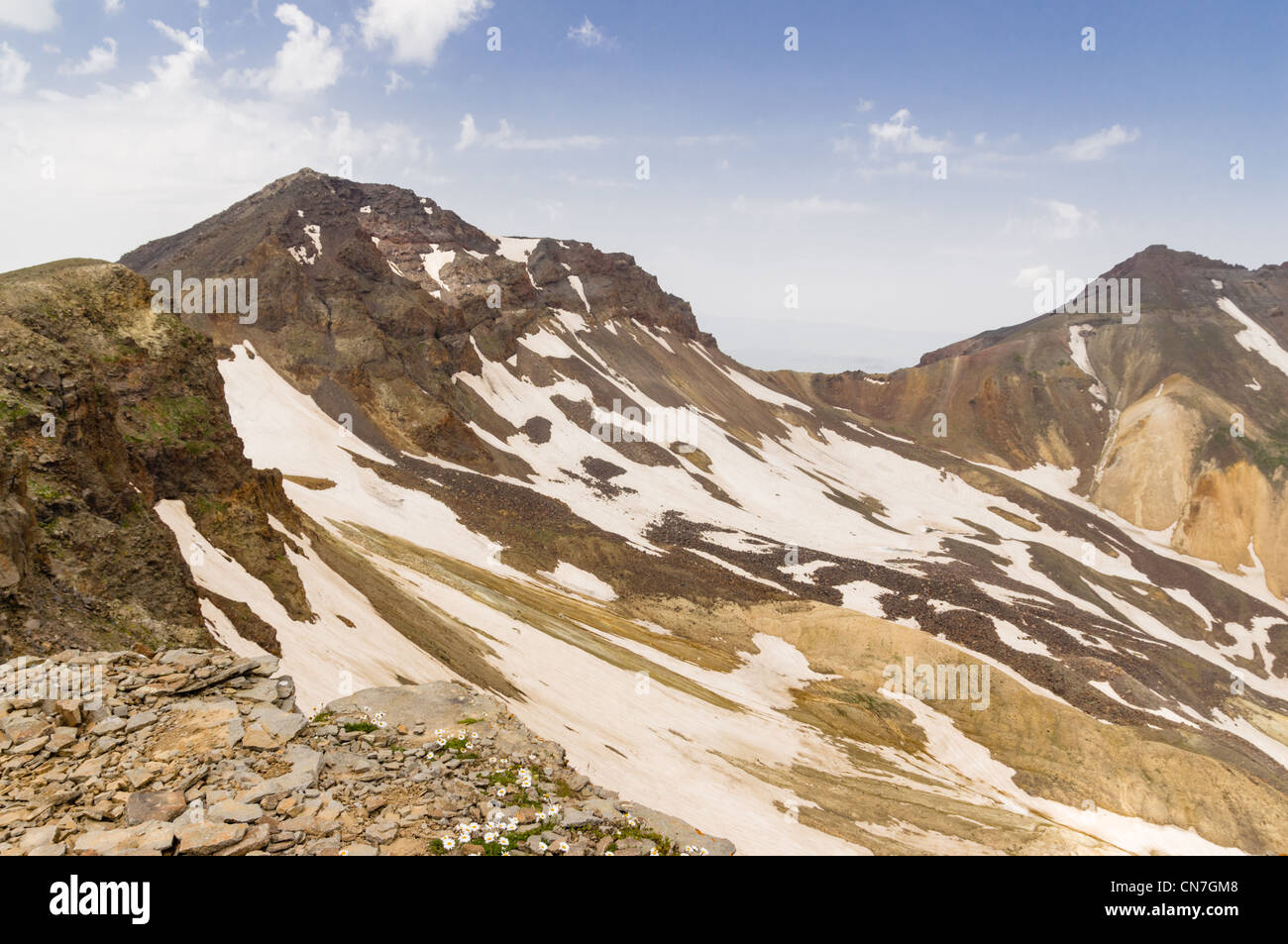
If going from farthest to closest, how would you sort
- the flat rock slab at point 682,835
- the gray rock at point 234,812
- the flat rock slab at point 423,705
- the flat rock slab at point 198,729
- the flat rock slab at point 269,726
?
the flat rock slab at point 423,705, the flat rock slab at point 269,726, the flat rock slab at point 198,729, the flat rock slab at point 682,835, the gray rock at point 234,812

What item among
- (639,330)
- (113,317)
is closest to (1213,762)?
(113,317)

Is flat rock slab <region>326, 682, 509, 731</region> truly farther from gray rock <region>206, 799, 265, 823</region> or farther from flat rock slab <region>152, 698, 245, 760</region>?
gray rock <region>206, 799, 265, 823</region>

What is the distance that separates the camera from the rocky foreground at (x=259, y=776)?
7539mm

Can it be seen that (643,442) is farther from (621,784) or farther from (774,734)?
(621,784)

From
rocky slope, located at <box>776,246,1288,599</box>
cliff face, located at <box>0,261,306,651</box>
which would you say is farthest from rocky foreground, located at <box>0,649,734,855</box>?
rocky slope, located at <box>776,246,1288,599</box>

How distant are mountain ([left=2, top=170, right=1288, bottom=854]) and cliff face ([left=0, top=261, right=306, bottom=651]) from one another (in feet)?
5.85

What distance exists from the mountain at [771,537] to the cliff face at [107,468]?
1.78 meters

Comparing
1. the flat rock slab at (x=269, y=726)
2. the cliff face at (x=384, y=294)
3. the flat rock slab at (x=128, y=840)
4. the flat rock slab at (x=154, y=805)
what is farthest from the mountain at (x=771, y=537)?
the flat rock slab at (x=128, y=840)

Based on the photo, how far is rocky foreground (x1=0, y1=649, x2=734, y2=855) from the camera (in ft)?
24.7

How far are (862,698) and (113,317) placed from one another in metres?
44.7

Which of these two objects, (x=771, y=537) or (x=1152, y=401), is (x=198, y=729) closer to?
(x=771, y=537)

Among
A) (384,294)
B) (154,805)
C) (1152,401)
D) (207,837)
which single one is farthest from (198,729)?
(1152,401)

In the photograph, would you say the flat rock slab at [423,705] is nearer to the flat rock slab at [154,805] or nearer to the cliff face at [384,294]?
the flat rock slab at [154,805]
